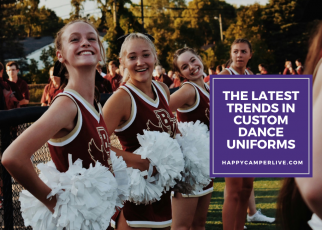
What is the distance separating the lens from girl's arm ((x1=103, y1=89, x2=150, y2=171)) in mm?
2178

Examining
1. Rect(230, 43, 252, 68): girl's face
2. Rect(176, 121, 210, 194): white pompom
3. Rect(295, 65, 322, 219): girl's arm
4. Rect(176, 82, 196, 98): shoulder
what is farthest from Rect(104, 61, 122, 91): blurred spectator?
Rect(295, 65, 322, 219): girl's arm

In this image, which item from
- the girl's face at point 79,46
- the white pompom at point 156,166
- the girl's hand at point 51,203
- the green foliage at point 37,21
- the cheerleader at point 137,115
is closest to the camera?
the girl's hand at point 51,203

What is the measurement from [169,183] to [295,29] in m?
44.7

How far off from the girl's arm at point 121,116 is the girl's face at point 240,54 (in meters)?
1.86

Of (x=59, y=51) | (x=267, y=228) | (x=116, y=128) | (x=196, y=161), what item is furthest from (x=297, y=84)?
(x=267, y=228)

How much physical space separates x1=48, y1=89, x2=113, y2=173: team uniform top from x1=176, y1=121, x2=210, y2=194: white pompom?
806mm

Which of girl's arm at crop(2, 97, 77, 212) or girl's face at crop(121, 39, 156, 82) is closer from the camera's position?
girl's arm at crop(2, 97, 77, 212)

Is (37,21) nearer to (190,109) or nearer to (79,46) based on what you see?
(190,109)

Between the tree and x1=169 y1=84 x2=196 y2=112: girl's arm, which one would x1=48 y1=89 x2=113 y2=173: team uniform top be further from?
the tree

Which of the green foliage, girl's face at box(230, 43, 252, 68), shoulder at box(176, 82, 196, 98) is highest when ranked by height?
the green foliage

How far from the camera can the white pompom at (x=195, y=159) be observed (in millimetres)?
2461

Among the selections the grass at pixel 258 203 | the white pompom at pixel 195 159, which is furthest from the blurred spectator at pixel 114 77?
the white pompom at pixel 195 159

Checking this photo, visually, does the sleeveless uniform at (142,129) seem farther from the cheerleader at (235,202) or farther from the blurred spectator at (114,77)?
the blurred spectator at (114,77)

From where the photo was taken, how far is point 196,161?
246cm
